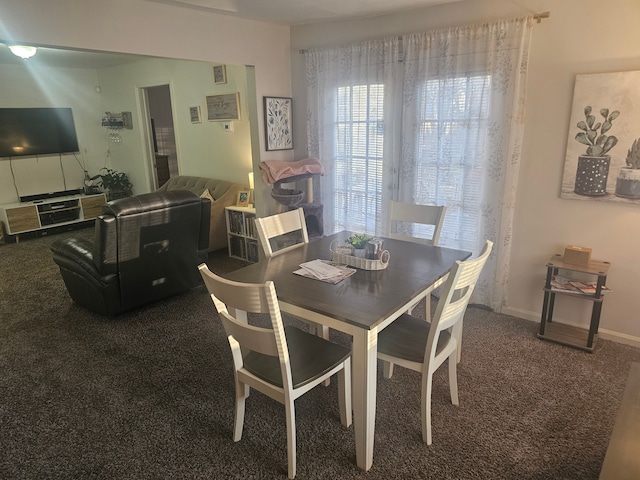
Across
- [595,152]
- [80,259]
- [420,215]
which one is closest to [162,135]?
[80,259]

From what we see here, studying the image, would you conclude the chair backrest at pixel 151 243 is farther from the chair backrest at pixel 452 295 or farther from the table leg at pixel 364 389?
the chair backrest at pixel 452 295

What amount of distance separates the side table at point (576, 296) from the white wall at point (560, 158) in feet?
0.36

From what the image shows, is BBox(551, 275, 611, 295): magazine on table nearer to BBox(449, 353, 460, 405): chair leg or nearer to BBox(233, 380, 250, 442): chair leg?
BBox(449, 353, 460, 405): chair leg

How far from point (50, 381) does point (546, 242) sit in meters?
3.53

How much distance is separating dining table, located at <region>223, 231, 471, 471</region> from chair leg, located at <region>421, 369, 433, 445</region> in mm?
289

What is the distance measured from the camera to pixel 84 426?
220 centimetres

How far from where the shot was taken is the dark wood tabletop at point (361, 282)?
179 centimetres

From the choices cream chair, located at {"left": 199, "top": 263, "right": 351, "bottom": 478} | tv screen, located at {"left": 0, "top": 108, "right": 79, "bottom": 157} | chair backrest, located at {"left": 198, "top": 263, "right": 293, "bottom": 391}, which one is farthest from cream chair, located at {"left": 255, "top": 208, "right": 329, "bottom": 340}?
tv screen, located at {"left": 0, "top": 108, "right": 79, "bottom": 157}

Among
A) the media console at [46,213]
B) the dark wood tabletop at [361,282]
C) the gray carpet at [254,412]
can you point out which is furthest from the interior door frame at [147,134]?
the dark wood tabletop at [361,282]

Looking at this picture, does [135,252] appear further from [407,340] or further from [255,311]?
[407,340]

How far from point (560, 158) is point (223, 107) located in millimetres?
3799

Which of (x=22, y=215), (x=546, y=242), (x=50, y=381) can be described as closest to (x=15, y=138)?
(x=22, y=215)

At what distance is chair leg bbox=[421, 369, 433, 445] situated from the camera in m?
1.97

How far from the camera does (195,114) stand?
555cm
